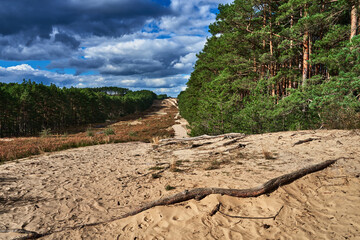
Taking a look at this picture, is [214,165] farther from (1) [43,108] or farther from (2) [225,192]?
(1) [43,108]

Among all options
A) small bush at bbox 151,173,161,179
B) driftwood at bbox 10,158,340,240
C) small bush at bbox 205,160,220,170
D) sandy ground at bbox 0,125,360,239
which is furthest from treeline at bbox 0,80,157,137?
driftwood at bbox 10,158,340,240

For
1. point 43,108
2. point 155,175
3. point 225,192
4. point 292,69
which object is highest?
point 292,69

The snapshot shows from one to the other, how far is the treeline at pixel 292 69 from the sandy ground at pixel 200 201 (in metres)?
2.69

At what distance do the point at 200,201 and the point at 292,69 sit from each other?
→ 15.1 meters

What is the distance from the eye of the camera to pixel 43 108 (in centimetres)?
4316

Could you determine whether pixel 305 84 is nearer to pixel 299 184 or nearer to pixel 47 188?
pixel 299 184

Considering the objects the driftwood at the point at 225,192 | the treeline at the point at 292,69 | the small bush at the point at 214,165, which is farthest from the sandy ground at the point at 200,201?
the treeline at the point at 292,69

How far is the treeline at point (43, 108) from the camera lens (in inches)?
1442

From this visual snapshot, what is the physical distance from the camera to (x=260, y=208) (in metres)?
3.81

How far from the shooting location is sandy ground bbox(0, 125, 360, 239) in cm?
334

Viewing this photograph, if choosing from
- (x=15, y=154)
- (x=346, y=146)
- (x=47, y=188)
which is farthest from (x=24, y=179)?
(x=346, y=146)

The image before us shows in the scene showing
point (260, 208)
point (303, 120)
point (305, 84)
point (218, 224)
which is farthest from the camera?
point (303, 120)

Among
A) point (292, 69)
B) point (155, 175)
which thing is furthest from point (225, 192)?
point (292, 69)

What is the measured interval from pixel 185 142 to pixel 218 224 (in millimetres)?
10097
